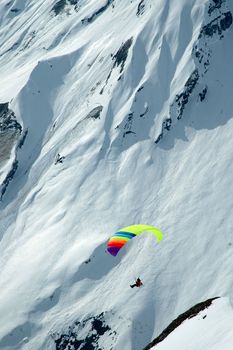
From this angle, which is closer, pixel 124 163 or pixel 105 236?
pixel 105 236

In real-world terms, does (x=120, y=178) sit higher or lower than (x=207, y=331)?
higher

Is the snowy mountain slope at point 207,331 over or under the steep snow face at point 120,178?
under

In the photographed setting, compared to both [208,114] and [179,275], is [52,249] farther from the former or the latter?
[208,114]

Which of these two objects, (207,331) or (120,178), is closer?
(207,331)

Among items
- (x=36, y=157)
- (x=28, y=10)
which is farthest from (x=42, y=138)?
(x=28, y=10)

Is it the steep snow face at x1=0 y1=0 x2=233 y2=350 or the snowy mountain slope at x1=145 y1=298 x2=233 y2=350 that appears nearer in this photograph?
the snowy mountain slope at x1=145 y1=298 x2=233 y2=350

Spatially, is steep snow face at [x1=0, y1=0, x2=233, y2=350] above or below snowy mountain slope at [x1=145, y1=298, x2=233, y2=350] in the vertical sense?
above

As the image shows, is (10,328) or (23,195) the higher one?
(23,195)

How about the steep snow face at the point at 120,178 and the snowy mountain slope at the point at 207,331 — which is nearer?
the snowy mountain slope at the point at 207,331
